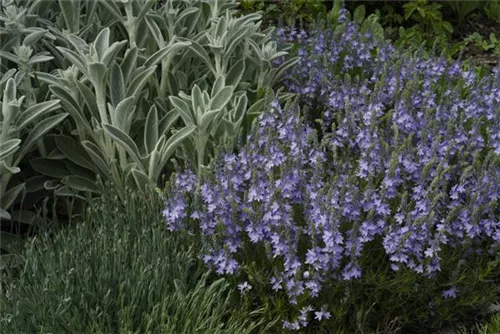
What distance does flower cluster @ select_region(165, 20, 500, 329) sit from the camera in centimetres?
268

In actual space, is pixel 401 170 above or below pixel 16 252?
above

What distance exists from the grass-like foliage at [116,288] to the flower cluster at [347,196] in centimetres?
14

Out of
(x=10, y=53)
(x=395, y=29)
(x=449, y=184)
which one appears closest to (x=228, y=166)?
(x=449, y=184)

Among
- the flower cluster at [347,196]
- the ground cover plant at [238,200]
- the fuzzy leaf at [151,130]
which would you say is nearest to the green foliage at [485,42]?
the ground cover plant at [238,200]

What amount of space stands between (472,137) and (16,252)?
1.96 meters

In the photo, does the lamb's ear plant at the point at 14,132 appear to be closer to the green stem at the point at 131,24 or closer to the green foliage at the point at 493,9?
the green stem at the point at 131,24

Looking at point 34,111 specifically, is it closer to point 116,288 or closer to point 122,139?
point 122,139

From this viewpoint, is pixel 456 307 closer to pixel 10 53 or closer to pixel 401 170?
pixel 401 170

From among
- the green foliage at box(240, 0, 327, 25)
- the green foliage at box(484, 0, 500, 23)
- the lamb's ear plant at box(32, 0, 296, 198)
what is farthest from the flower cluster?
the green foliage at box(484, 0, 500, 23)

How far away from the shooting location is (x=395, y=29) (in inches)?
227

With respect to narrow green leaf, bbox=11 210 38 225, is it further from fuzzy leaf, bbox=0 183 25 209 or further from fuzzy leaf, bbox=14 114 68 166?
fuzzy leaf, bbox=14 114 68 166

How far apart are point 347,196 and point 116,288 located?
0.91 metres

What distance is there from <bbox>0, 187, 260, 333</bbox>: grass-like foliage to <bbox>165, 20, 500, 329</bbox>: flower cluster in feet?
0.48

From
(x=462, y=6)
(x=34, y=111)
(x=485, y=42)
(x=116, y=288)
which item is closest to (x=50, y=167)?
(x=34, y=111)
